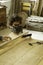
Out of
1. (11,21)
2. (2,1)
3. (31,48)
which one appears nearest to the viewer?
(31,48)

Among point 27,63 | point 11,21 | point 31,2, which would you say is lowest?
point 27,63

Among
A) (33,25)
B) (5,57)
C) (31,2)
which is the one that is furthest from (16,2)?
(5,57)

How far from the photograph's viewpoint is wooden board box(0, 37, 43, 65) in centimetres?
243

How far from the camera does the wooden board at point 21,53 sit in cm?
243

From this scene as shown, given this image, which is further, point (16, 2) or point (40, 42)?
point (16, 2)

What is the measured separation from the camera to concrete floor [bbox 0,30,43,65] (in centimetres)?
242

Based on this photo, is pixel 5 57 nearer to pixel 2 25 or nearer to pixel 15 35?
pixel 15 35

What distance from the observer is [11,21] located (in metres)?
4.08

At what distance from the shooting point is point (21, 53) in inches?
108

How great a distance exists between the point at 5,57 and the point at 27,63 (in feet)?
1.22

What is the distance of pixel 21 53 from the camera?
108 inches

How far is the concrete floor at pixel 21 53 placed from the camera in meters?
2.42

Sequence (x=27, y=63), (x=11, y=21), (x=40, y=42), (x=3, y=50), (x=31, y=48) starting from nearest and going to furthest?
(x=27, y=63), (x=3, y=50), (x=31, y=48), (x=40, y=42), (x=11, y=21)

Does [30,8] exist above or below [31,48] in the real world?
above
